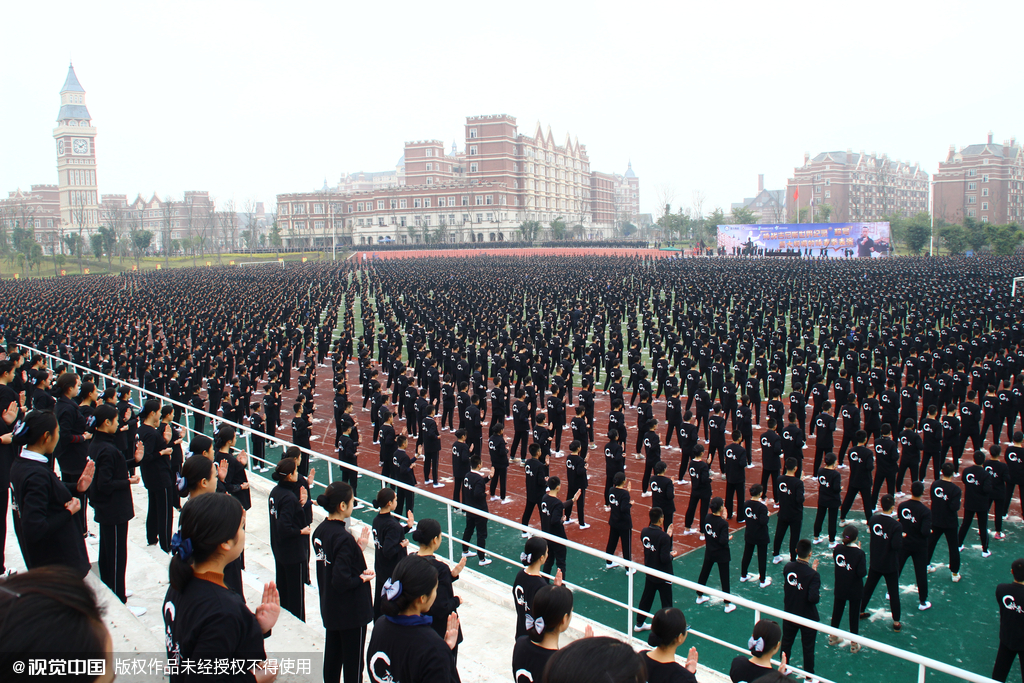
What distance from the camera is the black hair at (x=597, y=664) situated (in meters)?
1.82

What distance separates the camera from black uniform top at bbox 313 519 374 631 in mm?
3781

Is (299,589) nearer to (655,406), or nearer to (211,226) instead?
(655,406)

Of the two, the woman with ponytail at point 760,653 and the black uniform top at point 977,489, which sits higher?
the woman with ponytail at point 760,653

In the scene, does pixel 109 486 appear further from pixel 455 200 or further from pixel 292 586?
pixel 455 200

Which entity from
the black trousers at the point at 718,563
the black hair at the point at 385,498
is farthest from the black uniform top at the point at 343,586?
the black trousers at the point at 718,563

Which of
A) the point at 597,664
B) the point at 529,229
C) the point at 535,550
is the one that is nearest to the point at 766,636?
the point at 535,550

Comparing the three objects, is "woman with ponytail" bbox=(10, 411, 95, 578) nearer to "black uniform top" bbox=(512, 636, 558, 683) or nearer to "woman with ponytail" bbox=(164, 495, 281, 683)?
"woman with ponytail" bbox=(164, 495, 281, 683)

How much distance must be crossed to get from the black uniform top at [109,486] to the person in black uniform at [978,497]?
830 centimetres

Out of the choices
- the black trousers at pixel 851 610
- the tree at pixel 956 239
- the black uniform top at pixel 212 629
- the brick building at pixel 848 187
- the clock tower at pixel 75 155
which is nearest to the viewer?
the black uniform top at pixel 212 629

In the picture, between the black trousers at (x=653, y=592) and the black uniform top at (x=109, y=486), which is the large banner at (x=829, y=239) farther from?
the black uniform top at (x=109, y=486)

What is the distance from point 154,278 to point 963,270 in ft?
157

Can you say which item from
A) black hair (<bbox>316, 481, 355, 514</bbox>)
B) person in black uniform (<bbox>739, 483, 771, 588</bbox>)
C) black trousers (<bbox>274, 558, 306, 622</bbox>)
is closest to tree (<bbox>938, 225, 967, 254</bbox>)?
→ person in black uniform (<bbox>739, 483, 771, 588</bbox>)

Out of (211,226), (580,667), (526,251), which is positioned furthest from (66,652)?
(211,226)

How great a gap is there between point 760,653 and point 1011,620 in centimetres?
267
